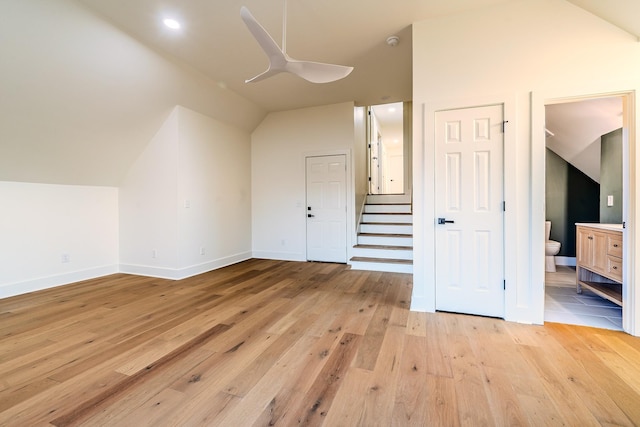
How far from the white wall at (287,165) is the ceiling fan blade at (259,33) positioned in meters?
Result: 3.17

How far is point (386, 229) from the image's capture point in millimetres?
5414

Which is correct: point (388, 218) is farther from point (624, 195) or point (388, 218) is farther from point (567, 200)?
point (624, 195)

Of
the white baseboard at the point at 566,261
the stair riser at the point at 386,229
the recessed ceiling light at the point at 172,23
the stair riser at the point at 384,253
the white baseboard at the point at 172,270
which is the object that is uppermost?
the recessed ceiling light at the point at 172,23

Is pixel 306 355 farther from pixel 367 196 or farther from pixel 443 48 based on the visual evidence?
pixel 367 196

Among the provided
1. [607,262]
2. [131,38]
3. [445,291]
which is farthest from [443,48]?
[131,38]

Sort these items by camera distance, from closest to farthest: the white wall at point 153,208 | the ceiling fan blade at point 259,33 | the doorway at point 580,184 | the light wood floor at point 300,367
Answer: the light wood floor at point 300,367 → the ceiling fan blade at point 259,33 → the doorway at point 580,184 → the white wall at point 153,208

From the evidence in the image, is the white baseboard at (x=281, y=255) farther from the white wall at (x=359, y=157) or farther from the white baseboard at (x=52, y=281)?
the white baseboard at (x=52, y=281)

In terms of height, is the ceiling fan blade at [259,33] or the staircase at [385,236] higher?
the ceiling fan blade at [259,33]

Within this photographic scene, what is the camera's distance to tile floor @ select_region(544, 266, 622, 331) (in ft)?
8.39

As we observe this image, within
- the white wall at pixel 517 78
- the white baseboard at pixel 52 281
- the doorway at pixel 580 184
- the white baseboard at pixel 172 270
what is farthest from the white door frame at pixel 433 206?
the white baseboard at pixel 52 281

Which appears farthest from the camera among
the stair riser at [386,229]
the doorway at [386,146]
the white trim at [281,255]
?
the doorway at [386,146]

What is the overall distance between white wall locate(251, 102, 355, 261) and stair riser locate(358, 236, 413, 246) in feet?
1.14

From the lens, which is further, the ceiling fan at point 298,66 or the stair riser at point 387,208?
the stair riser at point 387,208

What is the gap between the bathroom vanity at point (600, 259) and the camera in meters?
2.65
